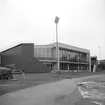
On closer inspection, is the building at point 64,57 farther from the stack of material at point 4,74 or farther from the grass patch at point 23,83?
the stack of material at point 4,74

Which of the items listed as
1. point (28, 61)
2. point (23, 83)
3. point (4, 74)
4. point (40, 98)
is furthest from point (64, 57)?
point (40, 98)

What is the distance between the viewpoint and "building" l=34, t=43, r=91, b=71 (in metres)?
46.5

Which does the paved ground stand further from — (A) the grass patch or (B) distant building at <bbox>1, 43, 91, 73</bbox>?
(B) distant building at <bbox>1, 43, 91, 73</bbox>

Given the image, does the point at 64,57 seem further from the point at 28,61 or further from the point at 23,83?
the point at 23,83

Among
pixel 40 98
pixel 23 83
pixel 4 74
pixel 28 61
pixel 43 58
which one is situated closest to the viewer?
pixel 40 98

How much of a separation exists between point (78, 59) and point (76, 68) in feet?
11.3

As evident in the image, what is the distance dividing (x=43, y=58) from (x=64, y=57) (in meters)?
8.11

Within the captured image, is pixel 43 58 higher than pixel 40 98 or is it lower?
higher

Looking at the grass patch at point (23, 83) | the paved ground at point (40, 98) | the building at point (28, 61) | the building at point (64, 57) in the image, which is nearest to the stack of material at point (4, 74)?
the grass patch at point (23, 83)

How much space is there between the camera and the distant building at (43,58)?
34312 mm

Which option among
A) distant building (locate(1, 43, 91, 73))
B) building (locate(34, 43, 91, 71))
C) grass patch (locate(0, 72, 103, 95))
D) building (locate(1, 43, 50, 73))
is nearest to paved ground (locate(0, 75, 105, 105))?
grass patch (locate(0, 72, 103, 95))

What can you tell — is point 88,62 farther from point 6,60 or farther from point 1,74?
point 1,74

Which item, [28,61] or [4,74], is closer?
[4,74]

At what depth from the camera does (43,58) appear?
45438mm
